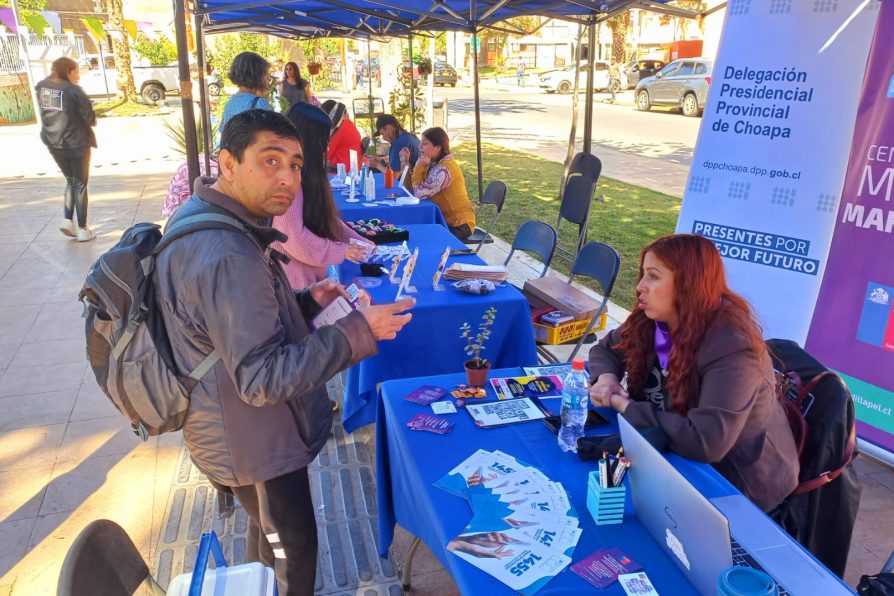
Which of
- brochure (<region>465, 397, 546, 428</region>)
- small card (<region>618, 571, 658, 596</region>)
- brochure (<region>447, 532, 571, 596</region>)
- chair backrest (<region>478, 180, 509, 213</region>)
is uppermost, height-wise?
chair backrest (<region>478, 180, 509, 213</region>)

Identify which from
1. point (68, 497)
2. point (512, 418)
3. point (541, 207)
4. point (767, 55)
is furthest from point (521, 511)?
point (541, 207)

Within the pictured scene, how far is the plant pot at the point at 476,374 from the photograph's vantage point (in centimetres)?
222

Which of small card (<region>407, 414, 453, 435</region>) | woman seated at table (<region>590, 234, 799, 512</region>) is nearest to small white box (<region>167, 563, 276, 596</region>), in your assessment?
small card (<region>407, 414, 453, 435</region>)

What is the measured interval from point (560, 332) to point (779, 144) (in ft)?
4.87

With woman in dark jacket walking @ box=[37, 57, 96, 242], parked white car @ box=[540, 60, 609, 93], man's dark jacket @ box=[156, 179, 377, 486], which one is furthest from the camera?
parked white car @ box=[540, 60, 609, 93]

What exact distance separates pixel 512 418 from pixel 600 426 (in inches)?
11.3

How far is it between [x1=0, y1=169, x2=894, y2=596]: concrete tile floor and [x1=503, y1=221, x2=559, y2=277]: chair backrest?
101 centimetres

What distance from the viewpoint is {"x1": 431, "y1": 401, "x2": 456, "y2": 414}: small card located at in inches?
81.6

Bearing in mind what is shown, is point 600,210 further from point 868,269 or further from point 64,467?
point 64,467

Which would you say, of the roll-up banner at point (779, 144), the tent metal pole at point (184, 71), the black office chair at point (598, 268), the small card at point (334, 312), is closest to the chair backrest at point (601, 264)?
the black office chair at point (598, 268)

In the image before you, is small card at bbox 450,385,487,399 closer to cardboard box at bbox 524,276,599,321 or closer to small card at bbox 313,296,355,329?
small card at bbox 313,296,355,329

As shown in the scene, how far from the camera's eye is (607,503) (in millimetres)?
1545

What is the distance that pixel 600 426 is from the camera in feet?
6.64

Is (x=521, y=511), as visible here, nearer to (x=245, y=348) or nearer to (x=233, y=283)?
(x=245, y=348)
